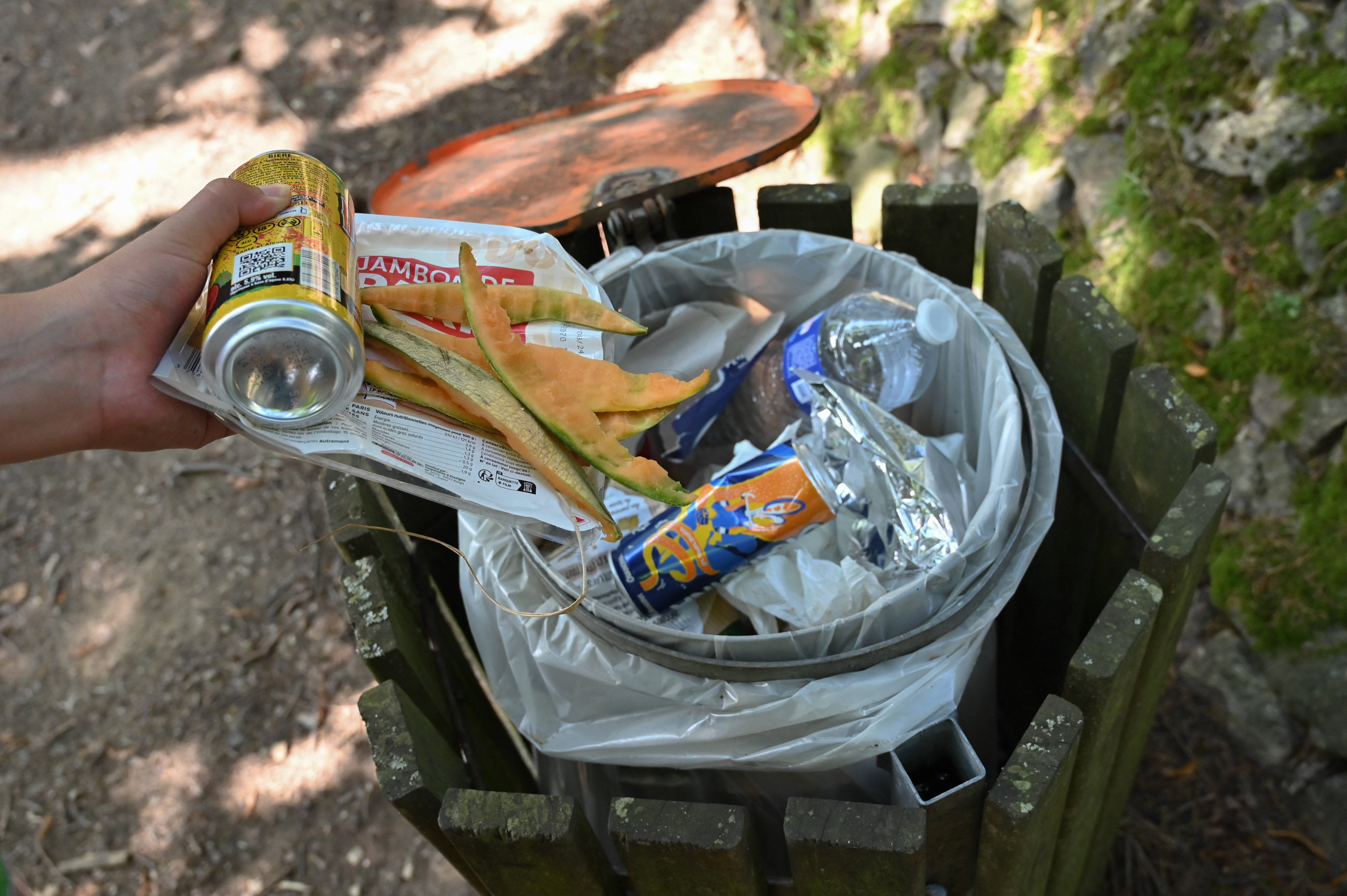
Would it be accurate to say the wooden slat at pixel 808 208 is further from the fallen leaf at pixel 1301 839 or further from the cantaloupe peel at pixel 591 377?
the fallen leaf at pixel 1301 839

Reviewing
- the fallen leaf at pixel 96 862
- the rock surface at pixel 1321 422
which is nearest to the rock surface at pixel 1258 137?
the rock surface at pixel 1321 422

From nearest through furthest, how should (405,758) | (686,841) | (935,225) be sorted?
(686,841)
(405,758)
(935,225)

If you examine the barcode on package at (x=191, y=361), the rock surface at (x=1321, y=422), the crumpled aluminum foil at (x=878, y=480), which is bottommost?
the rock surface at (x=1321, y=422)

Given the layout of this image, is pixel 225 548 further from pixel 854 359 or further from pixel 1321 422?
pixel 1321 422

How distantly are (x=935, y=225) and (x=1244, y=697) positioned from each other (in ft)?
3.70

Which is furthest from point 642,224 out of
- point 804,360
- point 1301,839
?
point 1301,839

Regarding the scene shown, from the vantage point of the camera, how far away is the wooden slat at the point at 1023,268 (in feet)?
4.29

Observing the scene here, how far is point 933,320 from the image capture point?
1.26 m

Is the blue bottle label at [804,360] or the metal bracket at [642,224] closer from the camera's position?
the blue bottle label at [804,360]

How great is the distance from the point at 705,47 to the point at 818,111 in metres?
2.24

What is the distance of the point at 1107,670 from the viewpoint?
920 millimetres

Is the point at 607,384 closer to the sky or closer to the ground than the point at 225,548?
closer to the sky

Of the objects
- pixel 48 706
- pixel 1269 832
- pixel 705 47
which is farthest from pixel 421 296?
pixel 705 47

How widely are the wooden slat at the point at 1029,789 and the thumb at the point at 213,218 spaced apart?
2.89 feet
